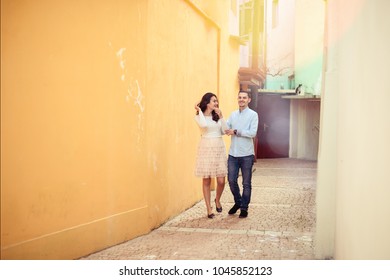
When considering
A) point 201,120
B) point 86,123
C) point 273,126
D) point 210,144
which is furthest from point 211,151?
point 273,126

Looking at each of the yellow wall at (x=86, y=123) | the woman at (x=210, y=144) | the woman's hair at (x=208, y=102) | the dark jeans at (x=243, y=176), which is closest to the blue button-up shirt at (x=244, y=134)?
the dark jeans at (x=243, y=176)

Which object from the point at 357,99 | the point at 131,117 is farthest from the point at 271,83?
the point at 357,99

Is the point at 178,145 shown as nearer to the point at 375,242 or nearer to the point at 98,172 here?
the point at 98,172

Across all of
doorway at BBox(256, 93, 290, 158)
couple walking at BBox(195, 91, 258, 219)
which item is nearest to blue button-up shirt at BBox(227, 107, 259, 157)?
couple walking at BBox(195, 91, 258, 219)

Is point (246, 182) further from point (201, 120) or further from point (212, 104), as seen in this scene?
point (212, 104)

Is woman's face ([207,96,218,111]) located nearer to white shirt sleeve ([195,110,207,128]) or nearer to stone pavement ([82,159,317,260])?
white shirt sleeve ([195,110,207,128])

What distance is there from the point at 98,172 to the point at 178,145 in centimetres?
255

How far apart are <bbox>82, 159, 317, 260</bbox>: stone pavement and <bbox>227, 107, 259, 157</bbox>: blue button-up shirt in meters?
1.03

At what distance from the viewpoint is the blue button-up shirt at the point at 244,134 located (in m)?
6.84

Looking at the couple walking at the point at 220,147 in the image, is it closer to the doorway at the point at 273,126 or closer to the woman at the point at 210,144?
the woman at the point at 210,144

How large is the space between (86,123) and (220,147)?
2.65 meters

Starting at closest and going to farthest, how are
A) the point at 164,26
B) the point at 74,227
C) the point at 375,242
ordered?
the point at 375,242, the point at 74,227, the point at 164,26

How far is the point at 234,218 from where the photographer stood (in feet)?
22.4

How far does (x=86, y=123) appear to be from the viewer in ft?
15.4
